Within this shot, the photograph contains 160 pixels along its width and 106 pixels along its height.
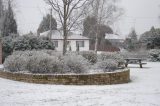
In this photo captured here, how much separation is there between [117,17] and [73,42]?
47.5ft

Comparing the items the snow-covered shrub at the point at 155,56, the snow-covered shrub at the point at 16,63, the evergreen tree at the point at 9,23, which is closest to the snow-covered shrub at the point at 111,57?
Answer: the snow-covered shrub at the point at 16,63

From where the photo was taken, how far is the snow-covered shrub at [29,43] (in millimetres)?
28891

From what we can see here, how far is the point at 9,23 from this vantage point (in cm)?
5322

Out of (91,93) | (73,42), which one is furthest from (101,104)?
(73,42)

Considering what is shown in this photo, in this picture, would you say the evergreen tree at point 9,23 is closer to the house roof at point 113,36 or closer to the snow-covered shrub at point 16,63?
the house roof at point 113,36

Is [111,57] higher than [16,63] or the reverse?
higher

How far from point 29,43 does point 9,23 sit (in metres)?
25.2

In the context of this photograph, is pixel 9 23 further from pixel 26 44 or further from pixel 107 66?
pixel 107 66

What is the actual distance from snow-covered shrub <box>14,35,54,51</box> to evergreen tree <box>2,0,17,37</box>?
23816 millimetres

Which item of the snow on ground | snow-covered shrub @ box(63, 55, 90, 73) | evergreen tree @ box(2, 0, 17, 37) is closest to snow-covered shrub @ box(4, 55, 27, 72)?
snow-covered shrub @ box(63, 55, 90, 73)

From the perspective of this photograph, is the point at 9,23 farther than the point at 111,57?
Yes

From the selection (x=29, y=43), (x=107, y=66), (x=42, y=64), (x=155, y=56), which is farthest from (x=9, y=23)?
(x=42, y=64)

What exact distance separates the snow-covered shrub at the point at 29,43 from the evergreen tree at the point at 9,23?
23816mm

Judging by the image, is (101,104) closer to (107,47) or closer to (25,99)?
(25,99)
